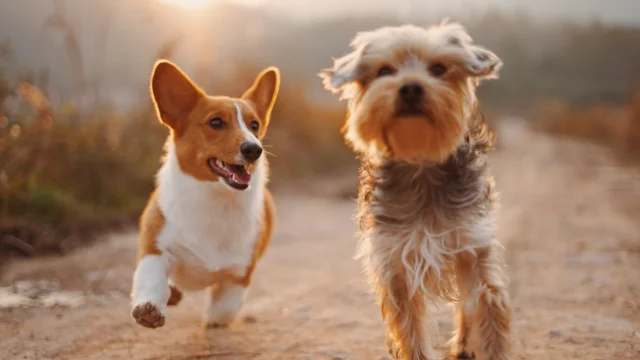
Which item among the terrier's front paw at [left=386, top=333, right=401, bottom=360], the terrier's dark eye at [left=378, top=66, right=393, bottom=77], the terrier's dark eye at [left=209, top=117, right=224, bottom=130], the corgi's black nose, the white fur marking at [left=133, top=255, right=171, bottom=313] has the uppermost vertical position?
the terrier's dark eye at [left=378, top=66, right=393, bottom=77]

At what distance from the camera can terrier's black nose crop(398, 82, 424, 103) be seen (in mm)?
3574

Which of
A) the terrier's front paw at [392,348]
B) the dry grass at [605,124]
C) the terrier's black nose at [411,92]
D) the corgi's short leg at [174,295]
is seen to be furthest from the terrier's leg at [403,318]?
the dry grass at [605,124]

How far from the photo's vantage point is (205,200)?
188 inches

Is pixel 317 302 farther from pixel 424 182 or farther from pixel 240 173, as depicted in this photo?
pixel 424 182

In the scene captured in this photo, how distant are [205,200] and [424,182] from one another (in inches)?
65.7

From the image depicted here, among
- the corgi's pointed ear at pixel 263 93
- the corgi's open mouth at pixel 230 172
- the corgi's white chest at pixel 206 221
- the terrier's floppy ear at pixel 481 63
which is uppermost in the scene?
the corgi's pointed ear at pixel 263 93

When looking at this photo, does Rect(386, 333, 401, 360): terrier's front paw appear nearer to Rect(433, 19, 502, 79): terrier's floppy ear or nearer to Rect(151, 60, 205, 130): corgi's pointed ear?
Rect(433, 19, 502, 79): terrier's floppy ear

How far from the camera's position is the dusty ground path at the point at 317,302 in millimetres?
4531

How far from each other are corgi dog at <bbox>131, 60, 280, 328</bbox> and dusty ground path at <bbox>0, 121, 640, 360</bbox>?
0.48 m

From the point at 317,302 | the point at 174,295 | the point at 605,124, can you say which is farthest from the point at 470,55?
the point at 605,124

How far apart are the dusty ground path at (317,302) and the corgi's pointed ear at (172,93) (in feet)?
5.25

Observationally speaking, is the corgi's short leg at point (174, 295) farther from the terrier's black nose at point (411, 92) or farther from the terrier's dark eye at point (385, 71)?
the terrier's black nose at point (411, 92)

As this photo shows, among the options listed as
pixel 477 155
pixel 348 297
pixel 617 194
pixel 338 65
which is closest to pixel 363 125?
pixel 338 65

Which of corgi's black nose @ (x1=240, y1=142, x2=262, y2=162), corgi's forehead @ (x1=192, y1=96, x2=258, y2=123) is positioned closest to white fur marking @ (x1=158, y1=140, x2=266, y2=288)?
corgi's black nose @ (x1=240, y1=142, x2=262, y2=162)
